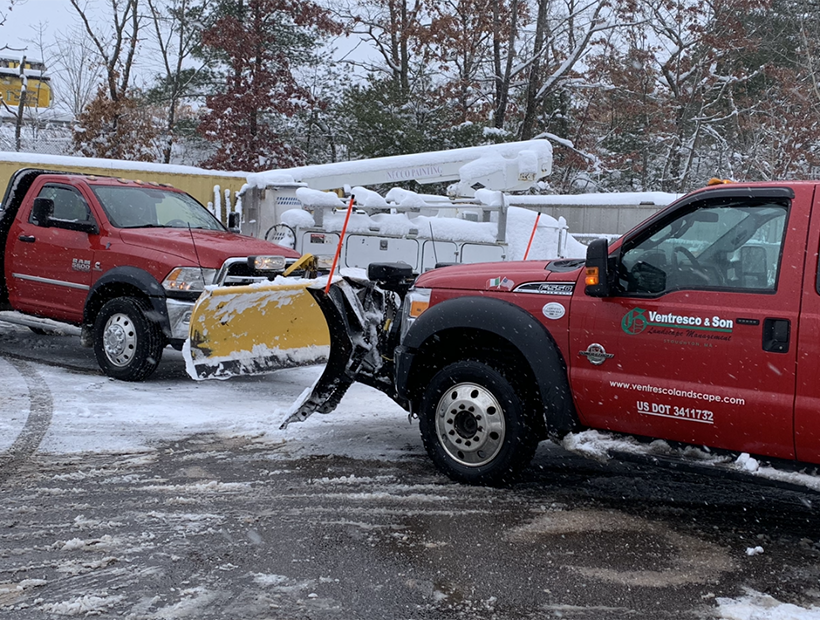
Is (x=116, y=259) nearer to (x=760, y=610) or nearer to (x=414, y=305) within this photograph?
(x=414, y=305)

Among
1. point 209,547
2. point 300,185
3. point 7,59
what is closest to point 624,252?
point 209,547

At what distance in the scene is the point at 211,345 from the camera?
6.92m

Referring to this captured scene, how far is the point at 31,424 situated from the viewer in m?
6.46

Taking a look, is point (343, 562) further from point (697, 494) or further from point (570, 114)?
point (570, 114)

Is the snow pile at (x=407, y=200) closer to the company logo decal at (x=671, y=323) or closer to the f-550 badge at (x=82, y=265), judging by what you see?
the f-550 badge at (x=82, y=265)

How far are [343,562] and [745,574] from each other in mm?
1920

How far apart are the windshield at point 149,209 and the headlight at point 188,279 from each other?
107 centimetres

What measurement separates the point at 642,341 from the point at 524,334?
0.69 meters

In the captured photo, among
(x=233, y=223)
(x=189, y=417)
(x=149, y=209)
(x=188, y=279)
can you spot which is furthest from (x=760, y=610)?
(x=233, y=223)

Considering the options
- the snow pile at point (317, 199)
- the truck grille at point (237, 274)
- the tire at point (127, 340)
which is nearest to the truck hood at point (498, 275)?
the truck grille at point (237, 274)

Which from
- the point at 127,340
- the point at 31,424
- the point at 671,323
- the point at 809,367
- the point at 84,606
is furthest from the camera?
the point at 127,340

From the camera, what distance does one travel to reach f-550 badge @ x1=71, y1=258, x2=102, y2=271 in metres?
8.44

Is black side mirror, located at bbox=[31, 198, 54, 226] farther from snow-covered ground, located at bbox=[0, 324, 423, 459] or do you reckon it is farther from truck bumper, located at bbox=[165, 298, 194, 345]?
truck bumper, located at bbox=[165, 298, 194, 345]

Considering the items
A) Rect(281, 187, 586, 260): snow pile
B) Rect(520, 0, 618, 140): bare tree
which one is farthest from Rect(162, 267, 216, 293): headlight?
Rect(520, 0, 618, 140): bare tree
